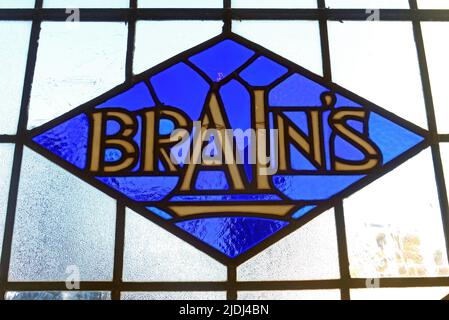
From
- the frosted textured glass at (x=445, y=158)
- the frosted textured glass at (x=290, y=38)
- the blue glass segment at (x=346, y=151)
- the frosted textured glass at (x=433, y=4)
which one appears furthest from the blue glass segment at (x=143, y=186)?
the frosted textured glass at (x=433, y=4)

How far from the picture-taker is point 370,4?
10.5 feet

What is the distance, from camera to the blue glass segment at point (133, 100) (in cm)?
291

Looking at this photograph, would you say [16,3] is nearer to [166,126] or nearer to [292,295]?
[166,126]

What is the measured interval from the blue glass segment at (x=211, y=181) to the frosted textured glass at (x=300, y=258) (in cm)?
31

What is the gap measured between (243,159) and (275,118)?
0.23 meters

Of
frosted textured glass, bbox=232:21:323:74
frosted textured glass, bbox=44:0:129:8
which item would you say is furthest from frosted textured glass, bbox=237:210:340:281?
frosted textured glass, bbox=44:0:129:8

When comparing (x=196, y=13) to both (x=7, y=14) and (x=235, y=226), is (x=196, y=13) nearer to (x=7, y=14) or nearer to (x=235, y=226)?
(x=7, y=14)

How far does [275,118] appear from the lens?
9.43 ft

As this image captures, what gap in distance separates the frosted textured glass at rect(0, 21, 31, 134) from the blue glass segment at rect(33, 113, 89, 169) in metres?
0.15

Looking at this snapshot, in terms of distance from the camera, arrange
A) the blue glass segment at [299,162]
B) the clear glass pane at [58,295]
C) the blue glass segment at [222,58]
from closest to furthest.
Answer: the clear glass pane at [58,295], the blue glass segment at [299,162], the blue glass segment at [222,58]

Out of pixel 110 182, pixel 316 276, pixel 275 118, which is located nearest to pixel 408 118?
pixel 275 118

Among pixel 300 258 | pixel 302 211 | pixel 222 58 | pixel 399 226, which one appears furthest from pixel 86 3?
pixel 399 226

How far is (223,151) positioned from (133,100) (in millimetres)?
441

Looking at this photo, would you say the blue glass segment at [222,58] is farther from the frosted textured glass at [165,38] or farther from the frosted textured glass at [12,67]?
the frosted textured glass at [12,67]
